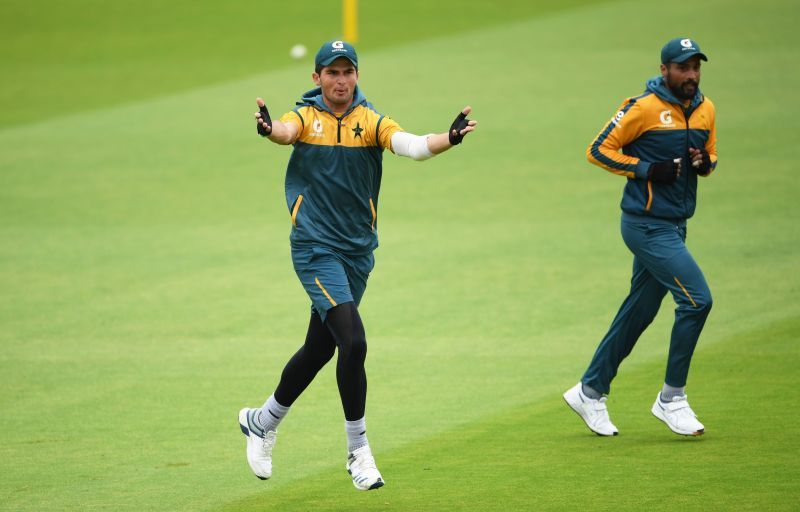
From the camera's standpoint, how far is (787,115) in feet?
72.0

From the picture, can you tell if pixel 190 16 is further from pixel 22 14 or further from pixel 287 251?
pixel 287 251

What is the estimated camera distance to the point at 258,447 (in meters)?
8.03

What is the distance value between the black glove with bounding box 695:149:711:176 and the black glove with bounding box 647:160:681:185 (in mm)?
227

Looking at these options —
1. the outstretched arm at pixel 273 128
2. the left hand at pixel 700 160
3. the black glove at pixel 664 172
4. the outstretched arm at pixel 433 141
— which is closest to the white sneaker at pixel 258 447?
the outstretched arm at pixel 273 128

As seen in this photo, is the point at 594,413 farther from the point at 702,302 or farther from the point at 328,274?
the point at 328,274

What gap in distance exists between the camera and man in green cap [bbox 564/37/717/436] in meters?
8.68

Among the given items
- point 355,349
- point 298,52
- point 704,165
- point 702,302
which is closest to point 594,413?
point 702,302

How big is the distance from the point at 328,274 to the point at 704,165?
286 centimetres

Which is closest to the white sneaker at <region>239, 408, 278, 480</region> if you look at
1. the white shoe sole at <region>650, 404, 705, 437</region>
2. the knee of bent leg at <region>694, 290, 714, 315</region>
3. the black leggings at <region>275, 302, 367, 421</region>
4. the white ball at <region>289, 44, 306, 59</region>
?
the black leggings at <region>275, 302, 367, 421</region>

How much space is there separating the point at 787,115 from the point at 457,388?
13.5 meters

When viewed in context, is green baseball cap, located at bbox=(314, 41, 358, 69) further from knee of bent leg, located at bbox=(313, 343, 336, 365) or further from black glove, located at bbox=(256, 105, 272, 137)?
knee of bent leg, located at bbox=(313, 343, 336, 365)

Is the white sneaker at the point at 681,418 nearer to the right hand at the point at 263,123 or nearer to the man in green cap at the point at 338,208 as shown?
the man in green cap at the point at 338,208

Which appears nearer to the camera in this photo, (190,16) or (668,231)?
(668,231)

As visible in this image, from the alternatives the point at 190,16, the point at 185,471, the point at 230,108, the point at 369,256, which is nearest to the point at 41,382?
the point at 185,471
